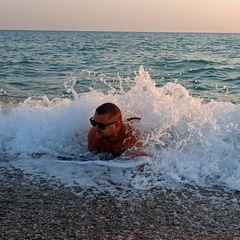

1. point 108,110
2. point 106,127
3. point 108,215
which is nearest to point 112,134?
point 106,127

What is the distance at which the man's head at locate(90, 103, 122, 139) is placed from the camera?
4121 mm

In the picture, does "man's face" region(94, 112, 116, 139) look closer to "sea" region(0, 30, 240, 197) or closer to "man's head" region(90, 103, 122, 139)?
"man's head" region(90, 103, 122, 139)

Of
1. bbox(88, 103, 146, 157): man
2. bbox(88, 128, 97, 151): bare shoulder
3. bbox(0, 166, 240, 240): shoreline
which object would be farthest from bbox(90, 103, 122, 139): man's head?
bbox(0, 166, 240, 240): shoreline

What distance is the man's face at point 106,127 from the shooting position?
13.5 feet

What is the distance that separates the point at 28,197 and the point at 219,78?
10.1 meters

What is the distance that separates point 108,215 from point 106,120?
1281mm

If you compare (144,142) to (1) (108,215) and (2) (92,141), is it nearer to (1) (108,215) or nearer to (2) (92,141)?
(2) (92,141)

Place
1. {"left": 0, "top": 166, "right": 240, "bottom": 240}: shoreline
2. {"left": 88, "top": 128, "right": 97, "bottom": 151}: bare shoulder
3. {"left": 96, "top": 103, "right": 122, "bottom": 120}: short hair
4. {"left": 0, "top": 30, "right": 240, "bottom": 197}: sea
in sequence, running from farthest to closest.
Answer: {"left": 88, "top": 128, "right": 97, "bottom": 151}: bare shoulder < {"left": 96, "top": 103, "right": 122, "bottom": 120}: short hair < {"left": 0, "top": 30, "right": 240, "bottom": 197}: sea < {"left": 0, "top": 166, "right": 240, "bottom": 240}: shoreline

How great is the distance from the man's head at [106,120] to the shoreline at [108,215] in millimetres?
813

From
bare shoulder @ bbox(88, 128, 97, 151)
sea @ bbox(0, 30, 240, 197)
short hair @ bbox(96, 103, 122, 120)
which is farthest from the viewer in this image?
bare shoulder @ bbox(88, 128, 97, 151)

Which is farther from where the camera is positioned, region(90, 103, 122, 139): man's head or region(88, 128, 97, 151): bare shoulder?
region(88, 128, 97, 151): bare shoulder

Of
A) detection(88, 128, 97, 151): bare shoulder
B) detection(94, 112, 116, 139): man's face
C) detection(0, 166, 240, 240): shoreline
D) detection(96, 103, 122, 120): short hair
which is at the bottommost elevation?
detection(0, 166, 240, 240): shoreline

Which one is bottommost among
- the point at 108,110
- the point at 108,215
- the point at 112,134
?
the point at 108,215

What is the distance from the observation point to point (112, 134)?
4309 millimetres
